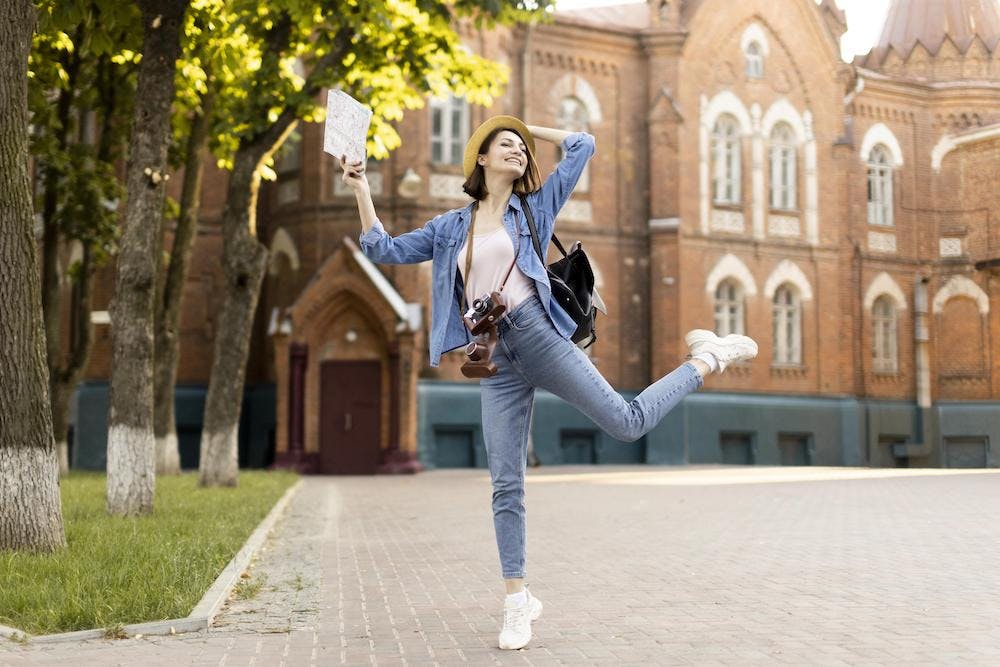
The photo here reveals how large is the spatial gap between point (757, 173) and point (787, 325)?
4.04m

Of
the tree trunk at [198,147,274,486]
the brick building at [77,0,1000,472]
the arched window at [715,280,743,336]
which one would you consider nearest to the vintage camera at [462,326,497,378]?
the tree trunk at [198,147,274,486]

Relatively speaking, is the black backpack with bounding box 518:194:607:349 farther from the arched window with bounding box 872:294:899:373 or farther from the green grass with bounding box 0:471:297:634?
the arched window with bounding box 872:294:899:373

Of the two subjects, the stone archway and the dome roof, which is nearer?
the stone archway

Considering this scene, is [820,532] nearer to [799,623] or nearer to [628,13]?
[799,623]

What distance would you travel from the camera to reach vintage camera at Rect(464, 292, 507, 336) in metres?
5.36

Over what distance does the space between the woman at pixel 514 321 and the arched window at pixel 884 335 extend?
29.7m

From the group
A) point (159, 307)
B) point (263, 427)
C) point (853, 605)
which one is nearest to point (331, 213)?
point (263, 427)

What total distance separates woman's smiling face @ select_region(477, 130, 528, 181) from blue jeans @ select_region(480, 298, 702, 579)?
632mm

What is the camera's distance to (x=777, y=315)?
32438 mm

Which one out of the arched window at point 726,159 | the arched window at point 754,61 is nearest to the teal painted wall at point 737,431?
the arched window at point 726,159

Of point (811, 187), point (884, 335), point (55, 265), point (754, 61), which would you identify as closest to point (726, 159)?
point (811, 187)

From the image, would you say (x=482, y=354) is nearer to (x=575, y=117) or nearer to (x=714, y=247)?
(x=575, y=117)

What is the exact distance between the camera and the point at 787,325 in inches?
1281

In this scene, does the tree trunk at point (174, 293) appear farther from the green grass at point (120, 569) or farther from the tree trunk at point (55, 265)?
the green grass at point (120, 569)
